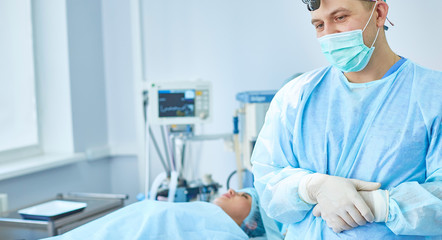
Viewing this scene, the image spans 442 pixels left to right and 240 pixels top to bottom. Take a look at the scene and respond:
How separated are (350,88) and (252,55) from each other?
1501 millimetres

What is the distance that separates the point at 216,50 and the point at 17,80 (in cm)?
120

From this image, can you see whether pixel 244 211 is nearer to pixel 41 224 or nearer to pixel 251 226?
pixel 251 226

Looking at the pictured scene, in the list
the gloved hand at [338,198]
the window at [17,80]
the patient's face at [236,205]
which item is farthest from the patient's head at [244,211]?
the window at [17,80]

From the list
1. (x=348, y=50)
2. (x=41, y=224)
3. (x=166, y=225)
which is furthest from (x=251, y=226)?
(x=348, y=50)

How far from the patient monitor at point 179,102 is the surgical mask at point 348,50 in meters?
1.22

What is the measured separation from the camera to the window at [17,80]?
8.99 ft

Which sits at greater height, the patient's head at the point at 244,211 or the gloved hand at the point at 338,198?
the gloved hand at the point at 338,198

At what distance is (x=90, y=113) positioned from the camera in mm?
3049

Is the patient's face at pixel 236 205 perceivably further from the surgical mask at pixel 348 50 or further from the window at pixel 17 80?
the window at pixel 17 80

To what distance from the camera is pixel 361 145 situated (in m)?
1.17

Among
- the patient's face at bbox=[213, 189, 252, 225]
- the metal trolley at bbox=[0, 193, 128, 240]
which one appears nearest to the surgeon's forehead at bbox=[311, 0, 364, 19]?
the patient's face at bbox=[213, 189, 252, 225]

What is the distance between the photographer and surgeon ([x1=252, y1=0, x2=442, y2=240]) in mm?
1093

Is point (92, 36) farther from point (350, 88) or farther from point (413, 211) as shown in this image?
point (413, 211)

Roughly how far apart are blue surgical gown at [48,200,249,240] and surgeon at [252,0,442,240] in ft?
1.54
